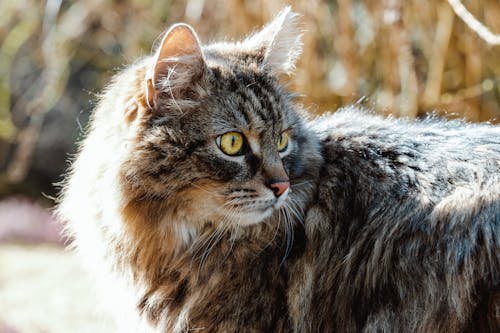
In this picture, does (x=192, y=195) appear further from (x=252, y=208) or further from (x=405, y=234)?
(x=405, y=234)

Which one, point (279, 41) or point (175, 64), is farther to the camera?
point (279, 41)

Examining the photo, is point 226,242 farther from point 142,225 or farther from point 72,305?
point 72,305

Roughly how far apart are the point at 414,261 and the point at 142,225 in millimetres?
968

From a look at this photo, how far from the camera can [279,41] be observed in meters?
2.70

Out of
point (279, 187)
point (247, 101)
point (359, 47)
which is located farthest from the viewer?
point (359, 47)

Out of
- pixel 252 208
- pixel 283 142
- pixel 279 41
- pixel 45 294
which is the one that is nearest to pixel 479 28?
pixel 279 41

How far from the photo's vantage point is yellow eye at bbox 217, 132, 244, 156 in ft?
7.68

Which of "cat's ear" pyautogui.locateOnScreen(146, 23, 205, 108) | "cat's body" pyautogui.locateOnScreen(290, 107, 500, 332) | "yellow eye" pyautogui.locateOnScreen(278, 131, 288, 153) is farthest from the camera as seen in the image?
"yellow eye" pyautogui.locateOnScreen(278, 131, 288, 153)

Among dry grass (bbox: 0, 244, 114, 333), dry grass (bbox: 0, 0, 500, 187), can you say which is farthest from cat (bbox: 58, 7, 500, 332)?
dry grass (bbox: 0, 0, 500, 187)

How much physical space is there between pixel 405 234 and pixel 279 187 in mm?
454

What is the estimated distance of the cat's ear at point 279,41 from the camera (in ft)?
8.70

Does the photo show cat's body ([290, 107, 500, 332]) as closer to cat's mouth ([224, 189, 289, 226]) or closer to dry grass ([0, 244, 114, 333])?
cat's mouth ([224, 189, 289, 226])

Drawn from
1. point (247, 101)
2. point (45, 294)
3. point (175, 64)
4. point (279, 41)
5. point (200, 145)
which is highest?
point (279, 41)

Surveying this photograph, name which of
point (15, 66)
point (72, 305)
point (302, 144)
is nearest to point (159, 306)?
point (302, 144)
